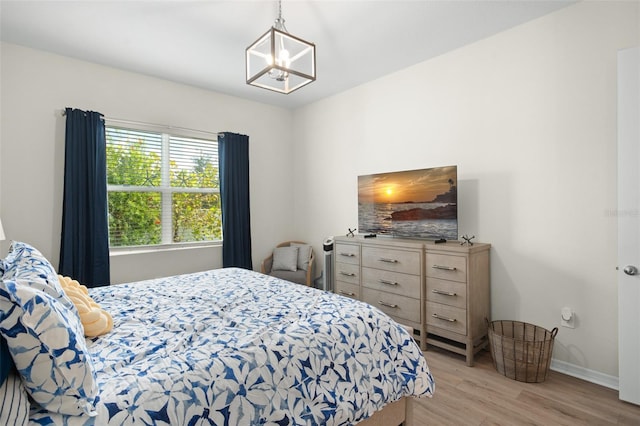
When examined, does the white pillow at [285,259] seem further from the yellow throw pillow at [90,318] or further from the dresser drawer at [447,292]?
the yellow throw pillow at [90,318]

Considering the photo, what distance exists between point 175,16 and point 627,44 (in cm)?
320

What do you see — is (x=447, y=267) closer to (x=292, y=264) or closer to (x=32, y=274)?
(x=292, y=264)

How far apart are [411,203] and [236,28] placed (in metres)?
2.14

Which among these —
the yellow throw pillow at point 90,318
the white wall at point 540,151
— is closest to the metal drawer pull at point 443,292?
the white wall at point 540,151

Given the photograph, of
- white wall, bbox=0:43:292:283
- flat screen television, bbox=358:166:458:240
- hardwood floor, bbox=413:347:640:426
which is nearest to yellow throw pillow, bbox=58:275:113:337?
hardwood floor, bbox=413:347:640:426

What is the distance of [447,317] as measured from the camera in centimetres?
271

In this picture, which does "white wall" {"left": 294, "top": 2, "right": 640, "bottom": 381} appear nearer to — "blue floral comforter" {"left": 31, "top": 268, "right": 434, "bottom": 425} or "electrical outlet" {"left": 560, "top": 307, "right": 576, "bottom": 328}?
"electrical outlet" {"left": 560, "top": 307, "right": 576, "bottom": 328}

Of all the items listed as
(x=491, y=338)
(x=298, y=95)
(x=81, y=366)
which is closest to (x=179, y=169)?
(x=298, y=95)

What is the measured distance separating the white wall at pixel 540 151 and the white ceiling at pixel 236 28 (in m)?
0.24

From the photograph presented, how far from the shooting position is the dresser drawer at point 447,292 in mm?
2613

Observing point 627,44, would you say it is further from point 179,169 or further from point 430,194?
point 179,169

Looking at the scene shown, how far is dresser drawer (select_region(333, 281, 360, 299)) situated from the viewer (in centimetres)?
339

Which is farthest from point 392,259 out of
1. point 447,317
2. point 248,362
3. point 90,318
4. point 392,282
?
point 90,318

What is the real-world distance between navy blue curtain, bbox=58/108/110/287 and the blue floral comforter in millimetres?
1446
